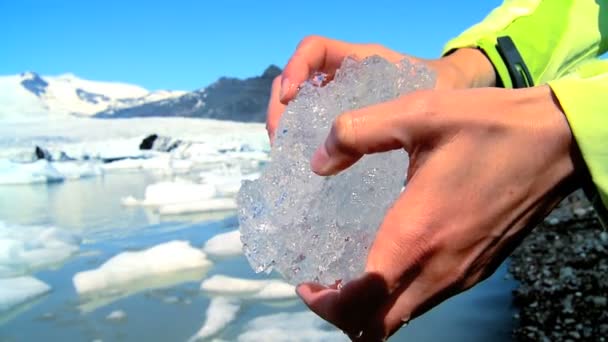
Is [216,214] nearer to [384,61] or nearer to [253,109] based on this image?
[384,61]

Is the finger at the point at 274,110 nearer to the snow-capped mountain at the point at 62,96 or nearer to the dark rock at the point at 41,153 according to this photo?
the dark rock at the point at 41,153

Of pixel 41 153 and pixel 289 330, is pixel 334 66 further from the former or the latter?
pixel 41 153

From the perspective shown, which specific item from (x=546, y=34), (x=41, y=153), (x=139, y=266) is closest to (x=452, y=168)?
(x=546, y=34)

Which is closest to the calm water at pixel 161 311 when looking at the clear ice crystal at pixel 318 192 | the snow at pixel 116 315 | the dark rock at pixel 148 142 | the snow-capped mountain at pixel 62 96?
the snow at pixel 116 315

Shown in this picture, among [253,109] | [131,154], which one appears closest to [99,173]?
[131,154]

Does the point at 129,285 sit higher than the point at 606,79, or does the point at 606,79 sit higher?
the point at 606,79

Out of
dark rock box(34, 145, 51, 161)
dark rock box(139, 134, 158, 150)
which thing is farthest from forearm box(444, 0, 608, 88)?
dark rock box(139, 134, 158, 150)
